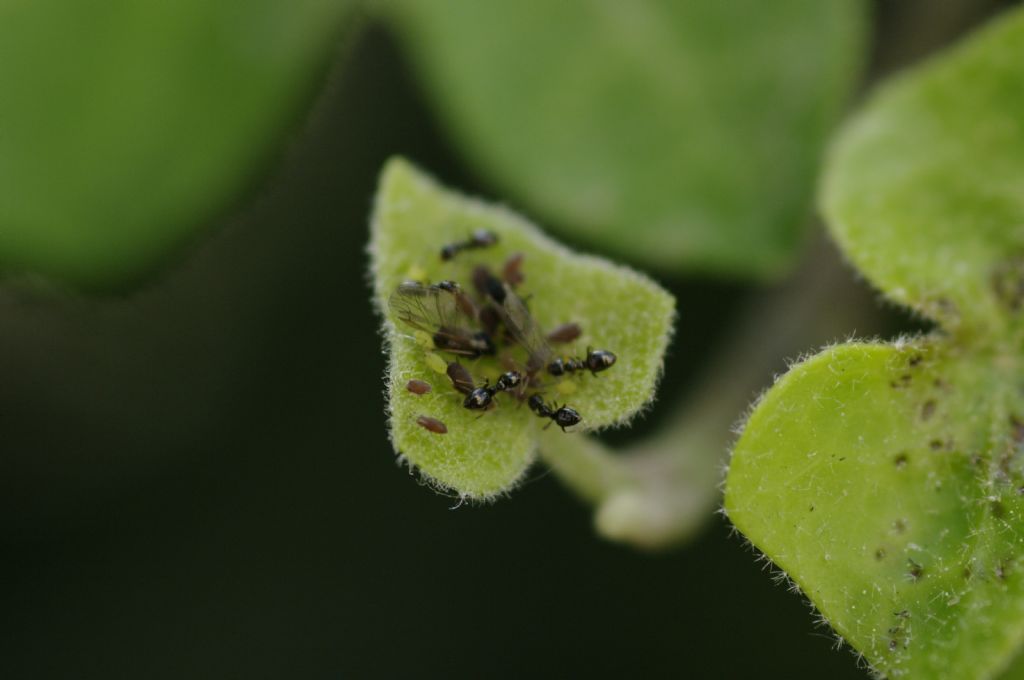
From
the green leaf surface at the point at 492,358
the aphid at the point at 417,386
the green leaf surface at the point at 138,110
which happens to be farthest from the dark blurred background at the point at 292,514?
the aphid at the point at 417,386

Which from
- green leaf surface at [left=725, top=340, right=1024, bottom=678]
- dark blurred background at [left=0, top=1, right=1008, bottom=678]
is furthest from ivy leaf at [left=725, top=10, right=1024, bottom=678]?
dark blurred background at [left=0, top=1, right=1008, bottom=678]

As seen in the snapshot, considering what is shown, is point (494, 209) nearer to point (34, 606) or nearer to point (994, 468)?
point (994, 468)

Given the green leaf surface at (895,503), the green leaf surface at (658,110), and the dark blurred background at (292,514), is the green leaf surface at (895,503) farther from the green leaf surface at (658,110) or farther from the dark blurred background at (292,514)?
the dark blurred background at (292,514)

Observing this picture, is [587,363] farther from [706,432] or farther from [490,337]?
[706,432]

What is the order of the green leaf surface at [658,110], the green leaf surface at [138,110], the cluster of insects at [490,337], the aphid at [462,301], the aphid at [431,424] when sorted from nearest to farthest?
the aphid at [431,424] → the cluster of insects at [490,337] → the aphid at [462,301] → the green leaf surface at [658,110] → the green leaf surface at [138,110]

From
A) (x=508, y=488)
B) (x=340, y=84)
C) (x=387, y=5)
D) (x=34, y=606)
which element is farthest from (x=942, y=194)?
(x=34, y=606)
